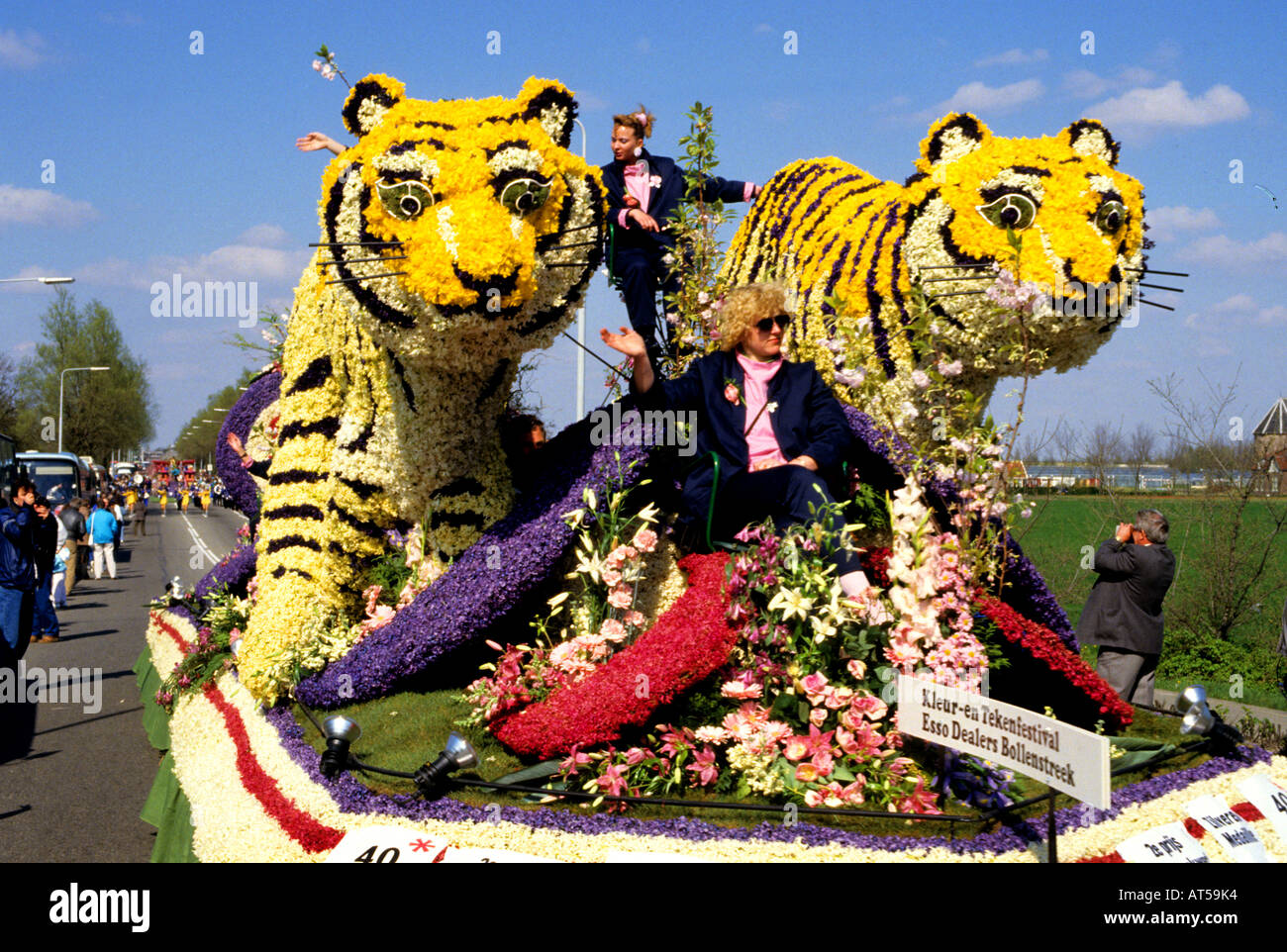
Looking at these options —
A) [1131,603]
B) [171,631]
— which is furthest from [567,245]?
[171,631]

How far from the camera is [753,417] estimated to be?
167 inches

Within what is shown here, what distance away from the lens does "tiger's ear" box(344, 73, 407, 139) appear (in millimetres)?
4195

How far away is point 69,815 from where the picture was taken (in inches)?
233

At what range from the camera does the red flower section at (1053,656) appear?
3.99m

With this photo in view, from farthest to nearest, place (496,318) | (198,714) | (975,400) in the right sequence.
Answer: (198,714) → (975,400) → (496,318)

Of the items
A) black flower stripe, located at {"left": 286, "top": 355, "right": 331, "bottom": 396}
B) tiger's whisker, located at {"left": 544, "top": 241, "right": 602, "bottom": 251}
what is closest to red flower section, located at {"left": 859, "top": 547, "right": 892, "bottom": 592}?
tiger's whisker, located at {"left": 544, "top": 241, "right": 602, "bottom": 251}

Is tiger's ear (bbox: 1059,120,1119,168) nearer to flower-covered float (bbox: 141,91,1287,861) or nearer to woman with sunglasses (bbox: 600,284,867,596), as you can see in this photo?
flower-covered float (bbox: 141,91,1287,861)

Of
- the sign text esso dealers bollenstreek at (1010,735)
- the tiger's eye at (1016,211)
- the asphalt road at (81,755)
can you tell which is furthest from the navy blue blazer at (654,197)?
the asphalt road at (81,755)

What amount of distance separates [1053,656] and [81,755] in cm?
686

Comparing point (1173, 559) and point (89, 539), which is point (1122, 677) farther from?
point (89, 539)

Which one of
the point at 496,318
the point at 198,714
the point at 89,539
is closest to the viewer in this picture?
the point at 496,318

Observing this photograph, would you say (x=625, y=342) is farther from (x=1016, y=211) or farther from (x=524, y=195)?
(x=1016, y=211)
